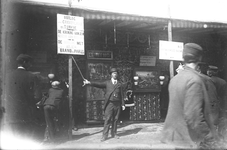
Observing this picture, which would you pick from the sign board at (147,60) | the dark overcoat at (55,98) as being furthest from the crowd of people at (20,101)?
the sign board at (147,60)

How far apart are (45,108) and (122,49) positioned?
4.31 m

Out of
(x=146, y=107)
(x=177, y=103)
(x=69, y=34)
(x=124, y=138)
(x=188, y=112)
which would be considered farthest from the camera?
(x=146, y=107)

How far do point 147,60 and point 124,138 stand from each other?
12.6 feet

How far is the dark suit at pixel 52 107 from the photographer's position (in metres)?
6.09

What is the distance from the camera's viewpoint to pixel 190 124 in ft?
8.36

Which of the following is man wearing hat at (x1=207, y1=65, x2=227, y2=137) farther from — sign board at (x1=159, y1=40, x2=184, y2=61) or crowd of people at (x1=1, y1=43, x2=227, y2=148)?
sign board at (x1=159, y1=40, x2=184, y2=61)

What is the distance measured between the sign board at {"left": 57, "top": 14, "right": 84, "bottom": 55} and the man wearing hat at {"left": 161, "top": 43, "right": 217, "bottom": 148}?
378cm

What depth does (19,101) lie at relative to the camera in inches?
200

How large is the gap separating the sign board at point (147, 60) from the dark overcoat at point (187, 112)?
6670 mm

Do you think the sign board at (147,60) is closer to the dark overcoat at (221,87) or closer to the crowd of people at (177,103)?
the crowd of people at (177,103)

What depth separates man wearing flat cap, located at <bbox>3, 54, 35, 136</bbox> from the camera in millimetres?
5047

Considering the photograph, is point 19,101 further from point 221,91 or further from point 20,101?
point 221,91

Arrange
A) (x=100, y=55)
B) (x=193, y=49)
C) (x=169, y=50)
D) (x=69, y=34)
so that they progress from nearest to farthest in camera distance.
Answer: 1. (x=193, y=49)
2. (x=69, y=34)
3. (x=169, y=50)
4. (x=100, y=55)

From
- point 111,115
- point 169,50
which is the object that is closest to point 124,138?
point 111,115
